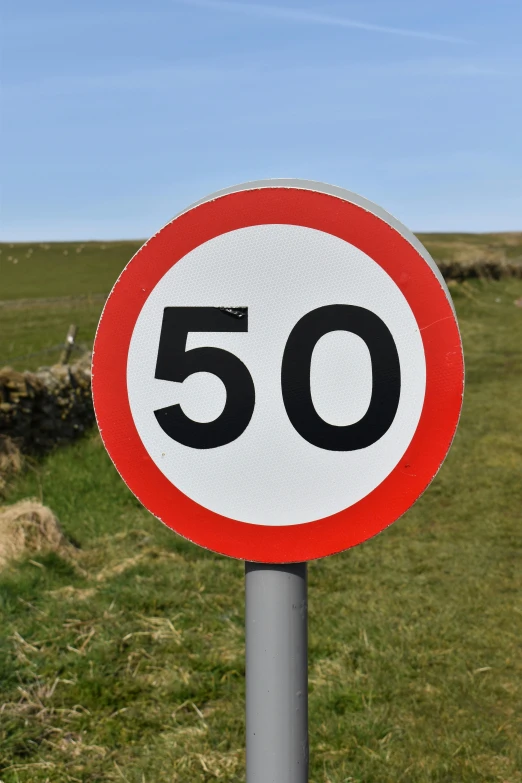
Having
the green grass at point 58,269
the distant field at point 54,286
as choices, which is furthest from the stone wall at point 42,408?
the green grass at point 58,269

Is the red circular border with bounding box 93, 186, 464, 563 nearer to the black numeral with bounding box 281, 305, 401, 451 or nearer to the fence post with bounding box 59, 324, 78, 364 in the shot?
the black numeral with bounding box 281, 305, 401, 451

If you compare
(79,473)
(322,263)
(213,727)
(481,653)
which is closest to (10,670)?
(213,727)

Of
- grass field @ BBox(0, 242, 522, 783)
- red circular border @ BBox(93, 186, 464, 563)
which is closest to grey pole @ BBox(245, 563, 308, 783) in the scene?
red circular border @ BBox(93, 186, 464, 563)

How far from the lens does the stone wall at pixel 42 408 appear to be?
285 inches

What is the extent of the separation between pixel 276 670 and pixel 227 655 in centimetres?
222

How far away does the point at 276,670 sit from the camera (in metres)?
1.61

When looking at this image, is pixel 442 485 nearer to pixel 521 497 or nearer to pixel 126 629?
pixel 521 497

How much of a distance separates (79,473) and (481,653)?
3.93 m

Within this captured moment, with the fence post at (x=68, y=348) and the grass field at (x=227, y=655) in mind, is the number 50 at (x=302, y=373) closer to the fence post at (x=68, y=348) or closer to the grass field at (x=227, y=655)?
the grass field at (x=227, y=655)

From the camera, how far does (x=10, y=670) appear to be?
3.51 m

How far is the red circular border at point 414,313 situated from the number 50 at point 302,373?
0.25 ft

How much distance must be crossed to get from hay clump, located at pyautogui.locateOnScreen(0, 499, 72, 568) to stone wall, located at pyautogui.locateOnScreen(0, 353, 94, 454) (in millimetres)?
2215

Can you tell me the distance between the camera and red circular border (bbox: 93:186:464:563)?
158 centimetres

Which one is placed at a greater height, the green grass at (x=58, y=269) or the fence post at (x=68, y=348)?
the green grass at (x=58, y=269)
